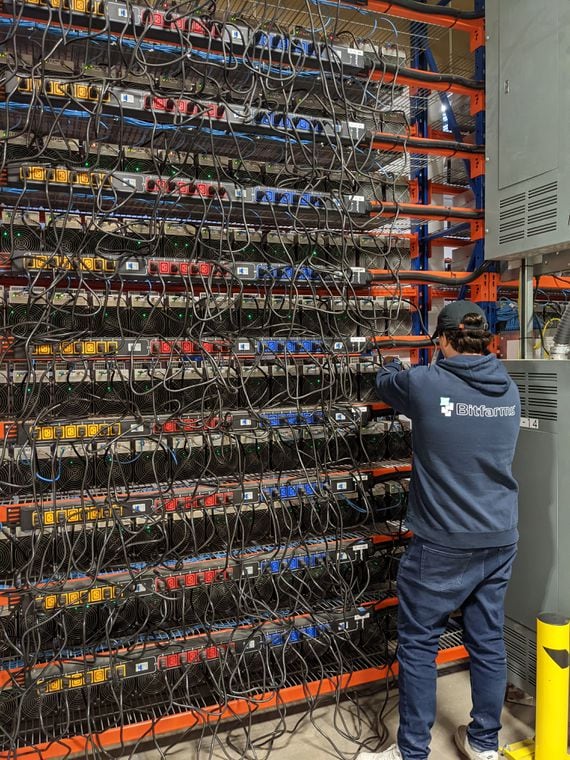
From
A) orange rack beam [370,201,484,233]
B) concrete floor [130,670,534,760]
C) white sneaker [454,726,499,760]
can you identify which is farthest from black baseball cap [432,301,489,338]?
concrete floor [130,670,534,760]

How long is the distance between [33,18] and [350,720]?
10.1 ft

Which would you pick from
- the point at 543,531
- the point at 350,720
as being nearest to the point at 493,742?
the point at 350,720

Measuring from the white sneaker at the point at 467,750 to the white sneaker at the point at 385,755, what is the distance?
10.9 inches

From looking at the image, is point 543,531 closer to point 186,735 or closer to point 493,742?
point 493,742

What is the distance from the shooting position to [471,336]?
196 cm

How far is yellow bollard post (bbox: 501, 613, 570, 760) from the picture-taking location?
1989 mm

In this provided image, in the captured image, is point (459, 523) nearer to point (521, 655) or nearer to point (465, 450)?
point (465, 450)

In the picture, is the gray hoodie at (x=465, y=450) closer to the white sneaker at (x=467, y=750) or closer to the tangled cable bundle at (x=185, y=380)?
the tangled cable bundle at (x=185, y=380)

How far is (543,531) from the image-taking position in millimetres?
2248

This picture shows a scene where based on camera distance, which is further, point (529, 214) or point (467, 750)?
point (529, 214)

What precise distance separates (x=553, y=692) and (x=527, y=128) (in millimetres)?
2246

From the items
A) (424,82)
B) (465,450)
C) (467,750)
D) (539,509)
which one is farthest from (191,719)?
(424,82)

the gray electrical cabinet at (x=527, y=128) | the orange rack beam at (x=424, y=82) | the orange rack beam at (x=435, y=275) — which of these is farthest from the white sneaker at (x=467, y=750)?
the orange rack beam at (x=424, y=82)

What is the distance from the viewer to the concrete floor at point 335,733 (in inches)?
86.1
